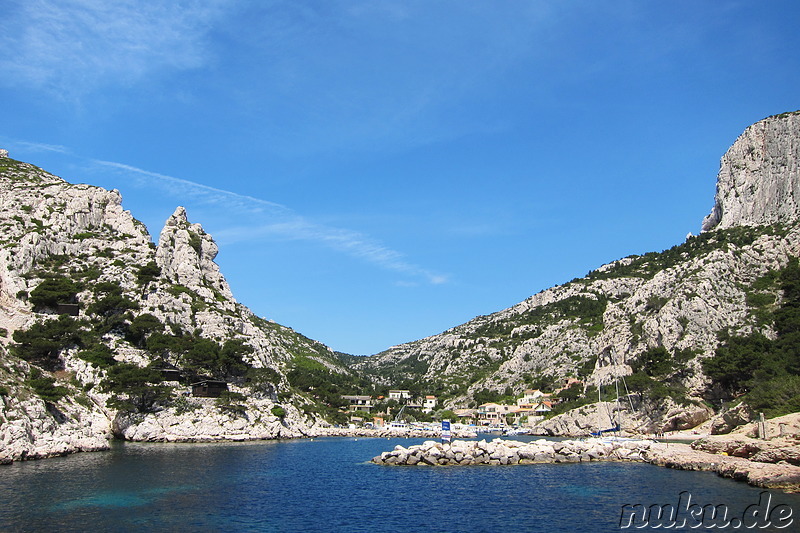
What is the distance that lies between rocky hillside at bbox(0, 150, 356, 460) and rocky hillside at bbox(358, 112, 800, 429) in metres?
60.5

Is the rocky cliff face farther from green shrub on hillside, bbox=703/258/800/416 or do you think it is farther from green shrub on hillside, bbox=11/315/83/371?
green shrub on hillside, bbox=11/315/83/371

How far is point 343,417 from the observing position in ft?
391

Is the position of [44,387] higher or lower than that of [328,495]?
higher

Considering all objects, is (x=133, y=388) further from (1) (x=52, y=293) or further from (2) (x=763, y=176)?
(2) (x=763, y=176)

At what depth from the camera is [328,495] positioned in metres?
37.1

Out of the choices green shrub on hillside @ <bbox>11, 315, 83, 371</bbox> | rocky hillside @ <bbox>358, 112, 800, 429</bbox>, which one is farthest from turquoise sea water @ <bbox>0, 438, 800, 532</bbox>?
rocky hillside @ <bbox>358, 112, 800, 429</bbox>

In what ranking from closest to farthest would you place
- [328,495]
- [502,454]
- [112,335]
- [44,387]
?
[328,495], [502,454], [44,387], [112,335]

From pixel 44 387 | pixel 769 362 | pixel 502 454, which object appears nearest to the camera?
pixel 502 454

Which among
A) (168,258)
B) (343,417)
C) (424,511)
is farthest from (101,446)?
(343,417)

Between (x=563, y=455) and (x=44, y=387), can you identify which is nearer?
(x=44, y=387)

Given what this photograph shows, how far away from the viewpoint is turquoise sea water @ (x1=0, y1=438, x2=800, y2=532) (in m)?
27.7

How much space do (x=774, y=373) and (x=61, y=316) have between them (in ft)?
315

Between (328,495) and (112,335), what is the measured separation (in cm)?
6042

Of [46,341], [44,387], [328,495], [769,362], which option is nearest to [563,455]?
[328,495]
